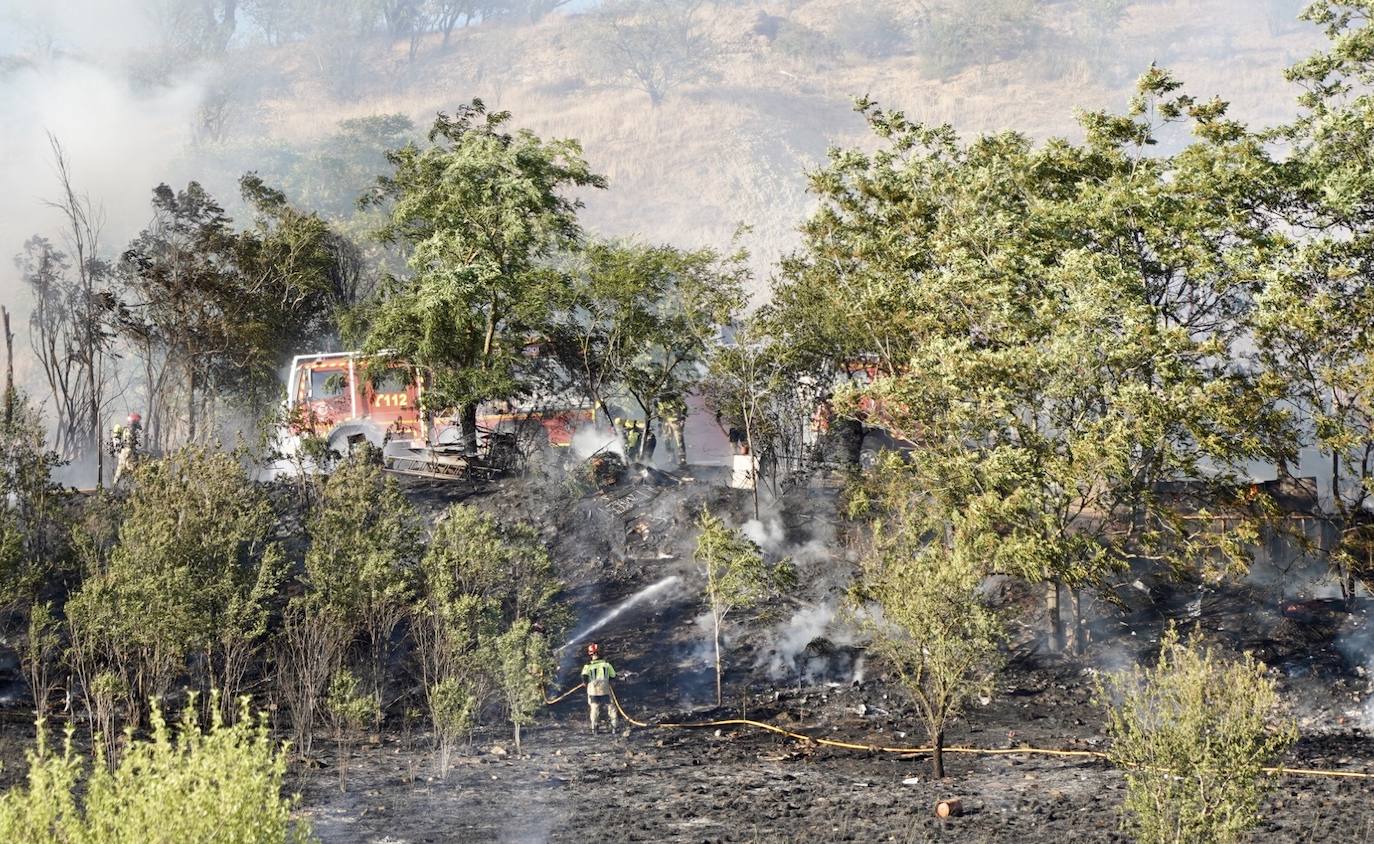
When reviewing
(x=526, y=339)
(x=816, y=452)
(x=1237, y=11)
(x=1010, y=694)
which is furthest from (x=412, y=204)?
(x=1237, y=11)

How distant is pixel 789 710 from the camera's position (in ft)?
74.7

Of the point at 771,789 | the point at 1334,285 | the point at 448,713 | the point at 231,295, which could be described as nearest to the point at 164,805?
the point at 448,713

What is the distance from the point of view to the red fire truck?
107ft

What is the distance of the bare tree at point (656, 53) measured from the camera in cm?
15962

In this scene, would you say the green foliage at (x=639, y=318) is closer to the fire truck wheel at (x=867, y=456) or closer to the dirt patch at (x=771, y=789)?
the fire truck wheel at (x=867, y=456)

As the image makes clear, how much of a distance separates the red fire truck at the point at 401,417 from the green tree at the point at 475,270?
0.79m

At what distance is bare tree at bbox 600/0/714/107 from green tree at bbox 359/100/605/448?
4887 inches

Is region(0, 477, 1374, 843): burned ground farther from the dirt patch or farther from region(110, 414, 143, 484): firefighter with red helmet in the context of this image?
region(110, 414, 143, 484): firefighter with red helmet

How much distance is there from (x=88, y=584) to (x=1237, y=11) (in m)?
186

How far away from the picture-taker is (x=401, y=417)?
34.6 meters

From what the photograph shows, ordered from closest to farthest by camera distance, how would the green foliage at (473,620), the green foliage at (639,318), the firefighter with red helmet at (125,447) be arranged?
1. the green foliage at (473,620)
2. the firefighter with red helmet at (125,447)
3. the green foliage at (639,318)

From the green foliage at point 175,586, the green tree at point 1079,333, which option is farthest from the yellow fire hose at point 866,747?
the green foliage at point 175,586

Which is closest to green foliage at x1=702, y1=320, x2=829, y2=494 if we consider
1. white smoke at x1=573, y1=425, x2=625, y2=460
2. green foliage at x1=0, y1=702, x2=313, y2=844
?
white smoke at x1=573, y1=425, x2=625, y2=460

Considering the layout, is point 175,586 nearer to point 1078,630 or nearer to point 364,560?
point 364,560
